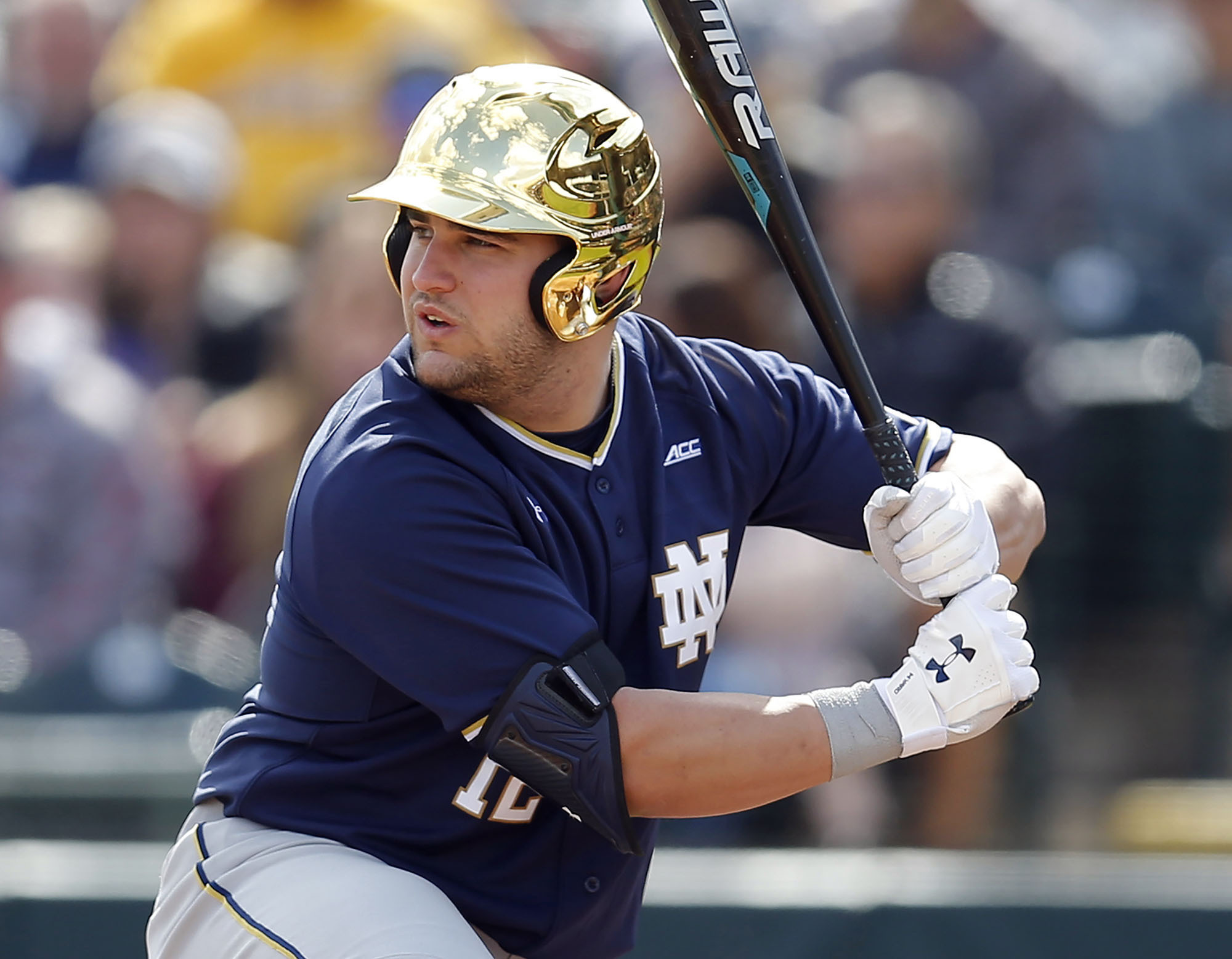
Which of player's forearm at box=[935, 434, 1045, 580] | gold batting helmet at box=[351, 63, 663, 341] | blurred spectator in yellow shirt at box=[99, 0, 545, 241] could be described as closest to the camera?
gold batting helmet at box=[351, 63, 663, 341]

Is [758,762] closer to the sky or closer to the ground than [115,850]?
closer to the sky

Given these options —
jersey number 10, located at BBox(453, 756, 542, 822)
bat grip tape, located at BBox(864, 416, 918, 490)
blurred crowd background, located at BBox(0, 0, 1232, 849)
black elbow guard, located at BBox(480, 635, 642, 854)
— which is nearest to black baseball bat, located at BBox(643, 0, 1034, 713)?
bat grip tape, located at BBox(864, 416, 918, 490)

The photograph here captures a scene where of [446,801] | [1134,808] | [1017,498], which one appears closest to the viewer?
[446,801]

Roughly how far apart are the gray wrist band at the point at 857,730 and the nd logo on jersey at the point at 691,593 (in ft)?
1.15

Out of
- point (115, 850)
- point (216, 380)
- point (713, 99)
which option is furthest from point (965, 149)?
point (115, 850)

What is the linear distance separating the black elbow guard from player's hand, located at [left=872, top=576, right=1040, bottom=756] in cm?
45

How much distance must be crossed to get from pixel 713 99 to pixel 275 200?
→ 361 cm

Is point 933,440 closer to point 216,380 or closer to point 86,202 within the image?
point 216,380

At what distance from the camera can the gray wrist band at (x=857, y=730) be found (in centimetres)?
274

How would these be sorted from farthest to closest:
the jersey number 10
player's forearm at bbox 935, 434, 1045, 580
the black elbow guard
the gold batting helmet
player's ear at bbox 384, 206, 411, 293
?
1. player's forearm at bbox 935, 434, 1045, 580
2. player's ear at bbox 384, 206, 411, 293
3. the jersey number 10
4. the gold batting helmet
5. the black elbow guard

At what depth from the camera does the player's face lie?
2.85 meters

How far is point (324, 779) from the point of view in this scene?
2.94m

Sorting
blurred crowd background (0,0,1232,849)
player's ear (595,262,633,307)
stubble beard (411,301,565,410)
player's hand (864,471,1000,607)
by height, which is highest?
player's ear (595,262,633,307)

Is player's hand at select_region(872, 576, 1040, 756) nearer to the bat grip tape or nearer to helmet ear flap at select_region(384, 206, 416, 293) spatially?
the bat grip tape
